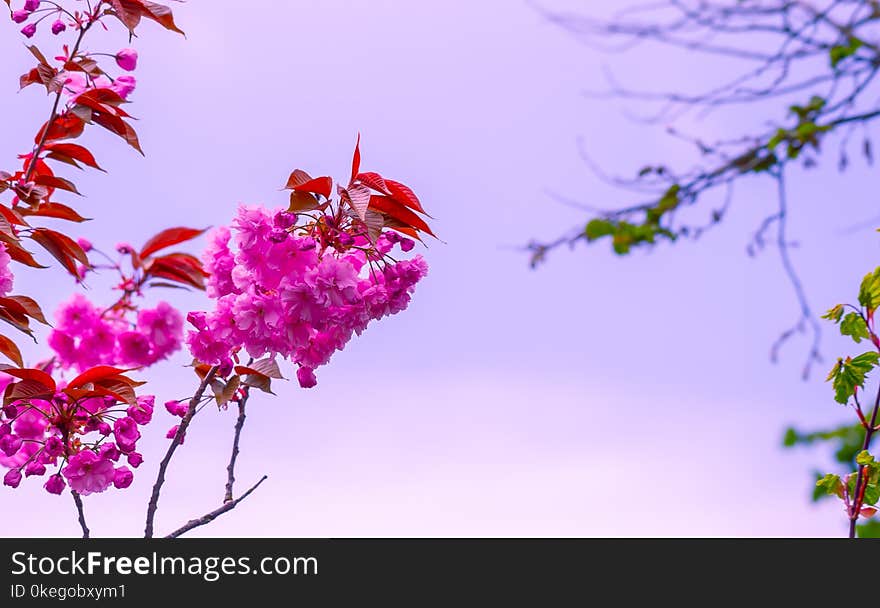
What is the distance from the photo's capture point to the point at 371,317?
4.26 feet

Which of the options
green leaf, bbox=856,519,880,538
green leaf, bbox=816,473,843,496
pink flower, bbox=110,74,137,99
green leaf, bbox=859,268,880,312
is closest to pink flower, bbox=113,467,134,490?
pink flower, bbox=110,74,137,99

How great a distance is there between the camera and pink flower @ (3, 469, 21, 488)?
1.40 metres

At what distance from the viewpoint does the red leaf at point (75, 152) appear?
1.63 meters

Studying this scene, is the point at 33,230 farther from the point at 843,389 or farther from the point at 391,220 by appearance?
the point at 843,389

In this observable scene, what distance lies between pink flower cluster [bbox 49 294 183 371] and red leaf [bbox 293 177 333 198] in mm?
860

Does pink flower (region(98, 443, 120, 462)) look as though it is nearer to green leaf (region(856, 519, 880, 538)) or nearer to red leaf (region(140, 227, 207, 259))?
red leaf (region(140, 227, 207, 259))

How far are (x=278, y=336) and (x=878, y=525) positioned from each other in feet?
4.50

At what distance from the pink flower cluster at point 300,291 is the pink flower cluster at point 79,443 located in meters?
0.21

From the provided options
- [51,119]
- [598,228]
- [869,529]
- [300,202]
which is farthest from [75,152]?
[869,529]

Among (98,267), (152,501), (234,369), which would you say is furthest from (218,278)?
(98,267)

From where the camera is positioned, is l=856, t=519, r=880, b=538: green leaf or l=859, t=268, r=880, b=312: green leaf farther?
l=856, t=519, r=880, b=538: green leaf

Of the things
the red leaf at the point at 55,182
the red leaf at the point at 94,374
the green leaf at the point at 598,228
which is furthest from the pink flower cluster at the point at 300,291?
the green leaf at the point at 598,228

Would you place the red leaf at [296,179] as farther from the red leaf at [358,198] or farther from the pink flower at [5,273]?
the pink flower at [5,273]

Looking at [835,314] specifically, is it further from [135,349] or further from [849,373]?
[135,349]
